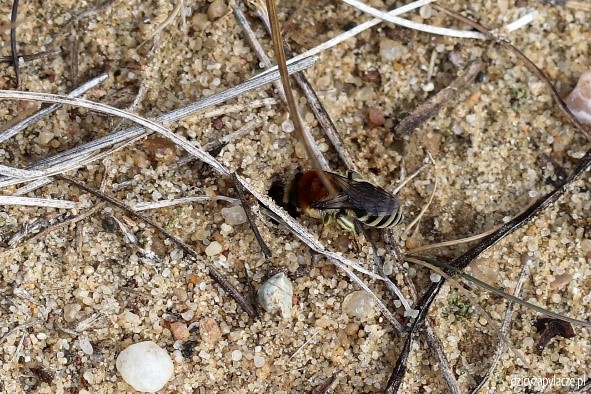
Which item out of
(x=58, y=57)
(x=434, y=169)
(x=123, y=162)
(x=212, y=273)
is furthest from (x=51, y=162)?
(x=434, y=169)

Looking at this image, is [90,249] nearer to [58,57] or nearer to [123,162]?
[123,162]

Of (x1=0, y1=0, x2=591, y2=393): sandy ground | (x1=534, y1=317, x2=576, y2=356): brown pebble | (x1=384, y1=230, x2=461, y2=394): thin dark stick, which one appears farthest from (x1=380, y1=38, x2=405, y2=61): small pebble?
(x1=534, y1=317, x2=576, y2=356): brown pebble

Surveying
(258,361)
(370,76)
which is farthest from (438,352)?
(370,76)

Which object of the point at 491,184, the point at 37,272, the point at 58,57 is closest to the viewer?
the point at 37,272

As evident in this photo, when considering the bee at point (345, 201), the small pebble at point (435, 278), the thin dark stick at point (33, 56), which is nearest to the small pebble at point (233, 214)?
the bee at point (345, 201)

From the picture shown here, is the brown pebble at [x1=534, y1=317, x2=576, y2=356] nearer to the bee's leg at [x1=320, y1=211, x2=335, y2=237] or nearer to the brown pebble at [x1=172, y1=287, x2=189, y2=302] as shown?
the bee's leg at [x1=320, y1=211, x2=335, y2=237]

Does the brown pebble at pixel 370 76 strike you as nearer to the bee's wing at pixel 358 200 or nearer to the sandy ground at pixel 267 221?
the sandy ground at pixel 267 221
